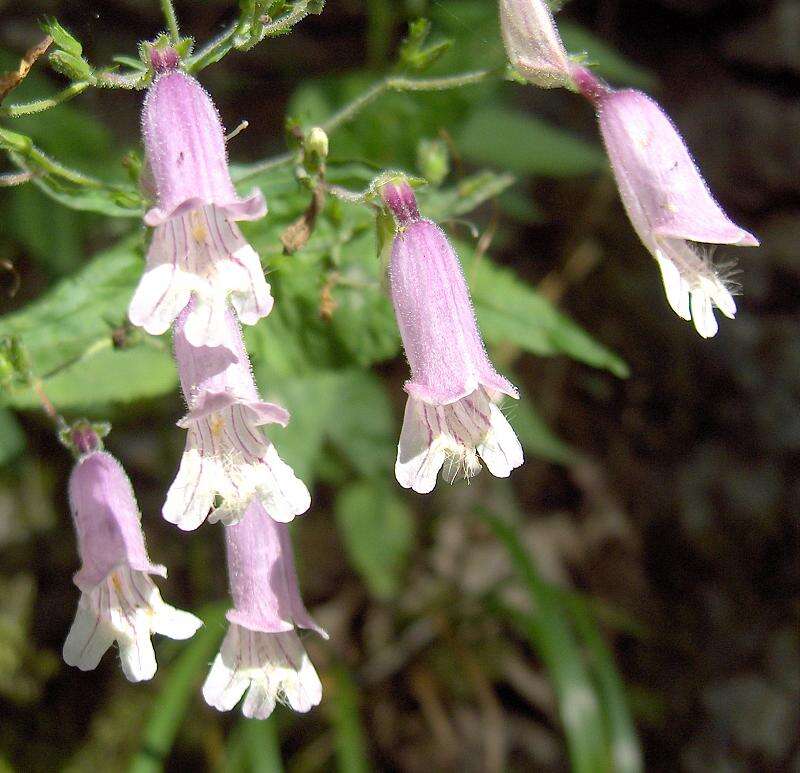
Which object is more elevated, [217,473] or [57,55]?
[57,55]

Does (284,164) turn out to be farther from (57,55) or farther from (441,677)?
(441,677)

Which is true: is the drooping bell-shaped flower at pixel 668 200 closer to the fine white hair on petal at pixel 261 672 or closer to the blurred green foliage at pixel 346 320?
the blurred green foliage at pixel 346 320

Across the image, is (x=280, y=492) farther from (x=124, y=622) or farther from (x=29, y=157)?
(x=29, y=157)

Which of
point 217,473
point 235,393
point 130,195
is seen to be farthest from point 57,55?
point 217,473

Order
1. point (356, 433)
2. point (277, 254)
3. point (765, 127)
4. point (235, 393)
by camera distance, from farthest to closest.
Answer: point (765, 127)
point (356, 433)
point (277, 254)
point (235, 393)

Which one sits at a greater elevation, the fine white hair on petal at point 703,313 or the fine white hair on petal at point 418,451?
the fine white hair on petal at point 703,313

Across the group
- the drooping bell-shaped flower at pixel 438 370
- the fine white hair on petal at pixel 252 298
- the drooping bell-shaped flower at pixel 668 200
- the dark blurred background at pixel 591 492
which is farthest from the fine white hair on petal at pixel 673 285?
the dark blurred background at pixel 591 492

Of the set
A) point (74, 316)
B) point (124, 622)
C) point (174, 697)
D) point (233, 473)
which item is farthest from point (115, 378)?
point (174, 697)

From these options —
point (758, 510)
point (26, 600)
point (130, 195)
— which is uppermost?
point (130, 195)
